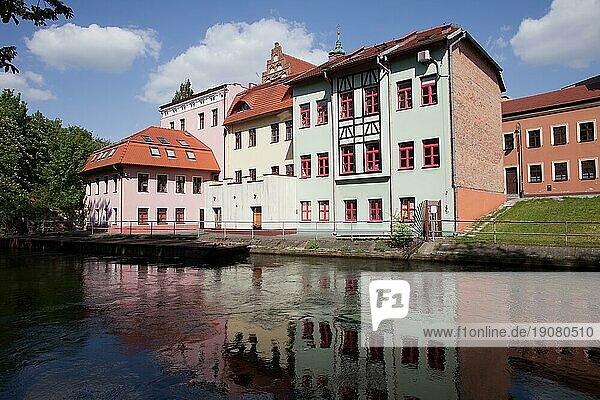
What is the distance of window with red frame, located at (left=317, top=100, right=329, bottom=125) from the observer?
33.8 metres

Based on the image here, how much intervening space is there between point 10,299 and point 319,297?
868 centimetres

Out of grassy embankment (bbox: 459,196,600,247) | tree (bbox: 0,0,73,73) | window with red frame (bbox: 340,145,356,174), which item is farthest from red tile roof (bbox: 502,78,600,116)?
tree (bbox: 0,0,73,73)

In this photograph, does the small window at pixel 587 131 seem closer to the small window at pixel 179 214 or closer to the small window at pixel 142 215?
the small window at pixel 179 214

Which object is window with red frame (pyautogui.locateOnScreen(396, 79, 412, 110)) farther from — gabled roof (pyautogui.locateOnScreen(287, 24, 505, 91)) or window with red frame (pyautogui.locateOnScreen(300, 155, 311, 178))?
window with red frame (pyautogui.locateOnScreen(300, 155, 311, 178))

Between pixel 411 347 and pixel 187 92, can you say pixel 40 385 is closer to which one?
pixel 411 347

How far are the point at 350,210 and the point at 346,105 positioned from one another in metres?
7.30

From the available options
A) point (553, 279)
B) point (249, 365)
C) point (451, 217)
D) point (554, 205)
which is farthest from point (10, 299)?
point (554, 205)

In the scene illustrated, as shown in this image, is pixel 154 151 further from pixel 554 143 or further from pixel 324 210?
pixel 554 143

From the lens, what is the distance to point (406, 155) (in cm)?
2917

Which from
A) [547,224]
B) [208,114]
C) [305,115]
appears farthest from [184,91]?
[547,224]

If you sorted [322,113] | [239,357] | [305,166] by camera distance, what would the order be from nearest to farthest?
[239,357]
[322,113]
[305,166]

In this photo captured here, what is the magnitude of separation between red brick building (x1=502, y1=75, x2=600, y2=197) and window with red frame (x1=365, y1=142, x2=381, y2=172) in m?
15.8

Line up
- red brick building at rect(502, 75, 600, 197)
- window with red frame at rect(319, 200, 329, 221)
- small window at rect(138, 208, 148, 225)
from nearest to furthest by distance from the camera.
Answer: window with red frame at rect(319, 200, 329, 221), red brick building at rect(502, 75, 600, 197), small window at rect(138, 208, 148, 225)

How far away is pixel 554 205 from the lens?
3016cm
